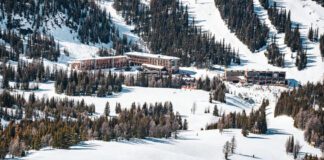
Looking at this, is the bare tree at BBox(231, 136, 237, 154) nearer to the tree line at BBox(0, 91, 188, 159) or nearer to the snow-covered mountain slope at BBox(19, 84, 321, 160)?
the snow-covered mountain slope at BBox(19, 84, 321, 160)

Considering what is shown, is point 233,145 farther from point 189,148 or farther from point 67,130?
point 67,130

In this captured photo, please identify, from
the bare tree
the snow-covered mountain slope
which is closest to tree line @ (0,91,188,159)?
the snow-covered mountain slope

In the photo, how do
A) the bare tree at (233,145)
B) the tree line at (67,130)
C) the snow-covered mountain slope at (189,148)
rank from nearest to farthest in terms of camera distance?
the snow-covered mountain slope at (189,148)
the tree line at (67,130)
the bare tree at (233,145)

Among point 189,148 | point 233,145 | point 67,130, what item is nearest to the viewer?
point 67,130

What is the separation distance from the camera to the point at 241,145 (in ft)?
594

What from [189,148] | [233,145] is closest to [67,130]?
[189,148]

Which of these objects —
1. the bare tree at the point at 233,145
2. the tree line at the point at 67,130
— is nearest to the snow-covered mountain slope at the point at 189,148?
the bare tree at the point at 233,145

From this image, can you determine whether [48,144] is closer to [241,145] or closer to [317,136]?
[241,145]

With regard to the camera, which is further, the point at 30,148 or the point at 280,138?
the point at 280,138

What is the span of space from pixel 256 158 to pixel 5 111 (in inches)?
3083

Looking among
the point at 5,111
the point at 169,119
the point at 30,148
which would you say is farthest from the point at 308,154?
the point at 5,111

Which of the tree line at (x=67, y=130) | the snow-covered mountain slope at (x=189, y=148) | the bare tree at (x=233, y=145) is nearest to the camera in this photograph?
the snow-covered mountain slope at (x=189, y=148)

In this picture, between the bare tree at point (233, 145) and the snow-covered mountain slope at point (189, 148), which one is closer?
the snow-covered mountain slope at point (189, 148)

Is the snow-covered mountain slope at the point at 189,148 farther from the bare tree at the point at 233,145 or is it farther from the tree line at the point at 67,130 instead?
the tree line at the point at 67,130
